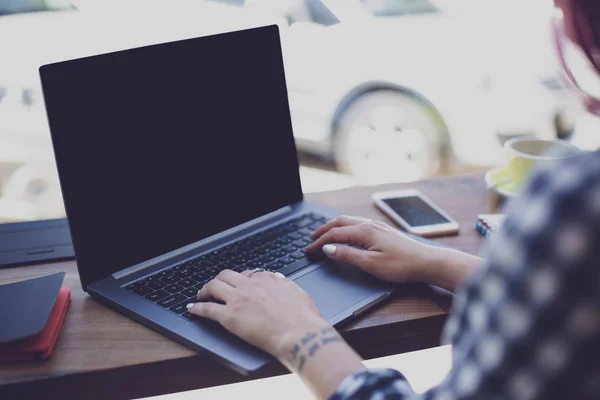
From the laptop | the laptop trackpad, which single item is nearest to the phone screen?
the laptop

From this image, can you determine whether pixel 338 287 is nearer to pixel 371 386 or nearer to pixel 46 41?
pixel 371 386

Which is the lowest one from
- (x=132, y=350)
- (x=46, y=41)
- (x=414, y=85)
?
(x=132, y=350)

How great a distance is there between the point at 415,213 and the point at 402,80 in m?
1.69

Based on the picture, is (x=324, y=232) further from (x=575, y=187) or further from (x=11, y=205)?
(x=11, y=205)

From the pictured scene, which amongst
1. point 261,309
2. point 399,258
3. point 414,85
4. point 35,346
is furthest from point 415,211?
point 414,85

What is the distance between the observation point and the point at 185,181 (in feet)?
3.33

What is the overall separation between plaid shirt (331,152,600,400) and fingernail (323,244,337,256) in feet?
1.48

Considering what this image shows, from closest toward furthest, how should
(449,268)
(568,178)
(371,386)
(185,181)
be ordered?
1. (568,178)
2. (371,386)
3. (449,268)
4. (185,181)

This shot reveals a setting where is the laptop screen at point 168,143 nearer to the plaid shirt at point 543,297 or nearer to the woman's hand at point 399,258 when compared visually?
the woman's hand at point 399,258

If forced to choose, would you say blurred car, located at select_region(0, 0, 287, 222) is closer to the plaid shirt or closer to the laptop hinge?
the laptop hinge

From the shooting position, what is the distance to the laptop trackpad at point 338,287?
0.88 metres

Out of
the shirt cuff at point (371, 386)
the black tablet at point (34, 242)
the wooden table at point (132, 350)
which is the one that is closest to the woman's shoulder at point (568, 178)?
the shirt cuff at point (371, 386)

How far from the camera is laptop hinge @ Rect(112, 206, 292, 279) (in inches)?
37.2

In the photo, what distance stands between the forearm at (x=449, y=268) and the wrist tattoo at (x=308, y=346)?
0.77 ft
